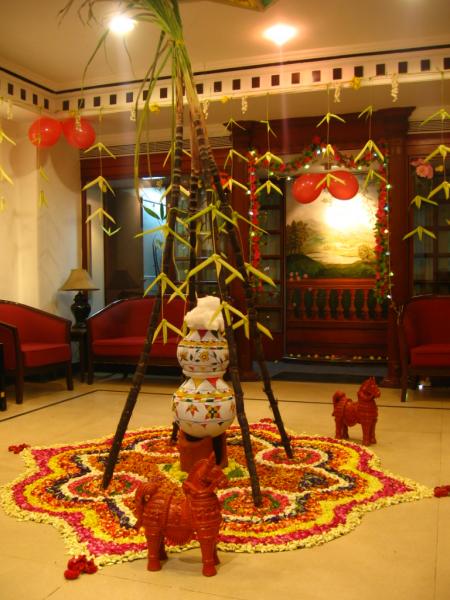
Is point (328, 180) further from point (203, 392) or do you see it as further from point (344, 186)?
point (203, 392)

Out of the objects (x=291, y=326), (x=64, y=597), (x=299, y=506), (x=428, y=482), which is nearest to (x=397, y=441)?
(x=428, y=482)

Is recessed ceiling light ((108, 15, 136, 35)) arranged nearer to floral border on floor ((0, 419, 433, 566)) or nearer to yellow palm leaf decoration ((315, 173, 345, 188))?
yellow palm leaf decoration ((315, 173, 345, 188))

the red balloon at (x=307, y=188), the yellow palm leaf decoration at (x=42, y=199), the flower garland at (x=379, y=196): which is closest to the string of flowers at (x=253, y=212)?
the flower garland at (x=379, y=196)

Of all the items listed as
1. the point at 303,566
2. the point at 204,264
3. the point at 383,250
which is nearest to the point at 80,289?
the point at 383,250

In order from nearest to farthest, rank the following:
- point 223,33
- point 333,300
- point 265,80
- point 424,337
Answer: point 223,33 → point 265,80 → point 424,337 → point 333,300

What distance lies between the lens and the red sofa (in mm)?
6434

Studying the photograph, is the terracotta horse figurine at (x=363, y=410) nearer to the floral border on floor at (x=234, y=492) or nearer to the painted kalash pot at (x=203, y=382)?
the floral border on floor at (x=234, y=492)

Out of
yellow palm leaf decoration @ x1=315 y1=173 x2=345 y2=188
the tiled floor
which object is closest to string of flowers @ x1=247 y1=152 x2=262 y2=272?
yellow palm leaf decoration @ x1=315 y1=173 x2=345 y2=188

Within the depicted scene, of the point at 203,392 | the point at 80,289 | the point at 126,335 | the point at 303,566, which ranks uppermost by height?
the point at 80,289

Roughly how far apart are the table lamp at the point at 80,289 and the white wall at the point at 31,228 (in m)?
0.21

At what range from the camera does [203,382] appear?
3.17m

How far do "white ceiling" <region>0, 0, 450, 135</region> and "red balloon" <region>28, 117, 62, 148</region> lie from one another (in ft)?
1.60

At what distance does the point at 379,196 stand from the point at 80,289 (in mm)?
3390

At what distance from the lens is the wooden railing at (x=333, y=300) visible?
8586 millimetres
